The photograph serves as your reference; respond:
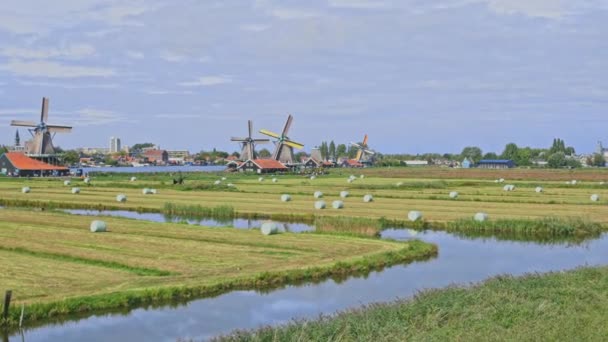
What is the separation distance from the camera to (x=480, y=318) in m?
12.6

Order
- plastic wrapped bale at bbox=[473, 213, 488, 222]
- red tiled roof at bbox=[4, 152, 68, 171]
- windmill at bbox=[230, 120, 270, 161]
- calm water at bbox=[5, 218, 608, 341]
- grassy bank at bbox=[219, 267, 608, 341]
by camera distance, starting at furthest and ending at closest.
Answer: windmill at bbox=[230, 120, 270, 161] → red tiled roof at bbox=[4, 152, 68, 171] → plastic wrapped bale at bbox=[473, 213, 488, 222] → calm water at bbox=[5, 218, 608, 341] → grassy bank at bbox=[219, 267, 608, 341]

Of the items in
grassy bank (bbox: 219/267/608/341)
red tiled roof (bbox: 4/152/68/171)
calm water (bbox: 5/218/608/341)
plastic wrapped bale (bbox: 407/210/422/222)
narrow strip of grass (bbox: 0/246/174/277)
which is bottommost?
calm water (bbox: 5/218/608/341)

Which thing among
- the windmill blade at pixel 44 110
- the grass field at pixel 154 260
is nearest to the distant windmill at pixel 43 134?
the windmill blade at pixel 44 110

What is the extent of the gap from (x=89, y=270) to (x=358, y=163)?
176 metres

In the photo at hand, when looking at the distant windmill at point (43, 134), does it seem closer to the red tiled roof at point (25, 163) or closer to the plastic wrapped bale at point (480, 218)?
the red tiled roof at point (25, 163)

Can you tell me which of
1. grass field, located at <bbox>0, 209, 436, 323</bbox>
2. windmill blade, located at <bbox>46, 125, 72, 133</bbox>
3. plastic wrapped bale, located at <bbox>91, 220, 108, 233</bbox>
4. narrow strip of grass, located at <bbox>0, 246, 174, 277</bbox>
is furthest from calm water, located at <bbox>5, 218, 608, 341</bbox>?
windmill blade, located at <bbox>46, 125, 72, 133</bbox>

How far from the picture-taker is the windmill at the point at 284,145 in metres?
Answer: 138

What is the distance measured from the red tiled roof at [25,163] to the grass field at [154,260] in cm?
7453

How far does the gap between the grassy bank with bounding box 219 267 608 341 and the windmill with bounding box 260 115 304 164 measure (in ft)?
401

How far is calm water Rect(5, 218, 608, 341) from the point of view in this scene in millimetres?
14484

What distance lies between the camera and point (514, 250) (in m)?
26.8

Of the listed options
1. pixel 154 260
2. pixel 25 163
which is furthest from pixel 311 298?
pixel 25 163

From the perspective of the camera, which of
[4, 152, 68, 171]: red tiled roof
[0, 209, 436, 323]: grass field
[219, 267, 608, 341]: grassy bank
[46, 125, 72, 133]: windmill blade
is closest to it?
[219, 267, 608, 341]: grassy bank

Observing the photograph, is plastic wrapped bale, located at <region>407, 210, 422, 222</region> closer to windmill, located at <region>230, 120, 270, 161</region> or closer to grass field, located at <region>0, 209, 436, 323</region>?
grass field, located at <region>0, 209, 436, 323</region>
